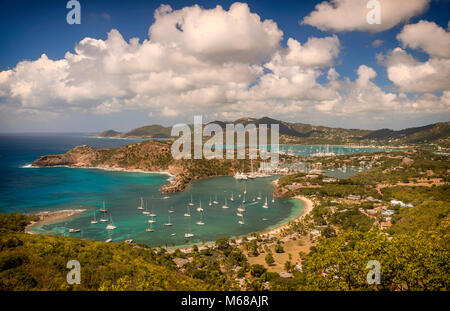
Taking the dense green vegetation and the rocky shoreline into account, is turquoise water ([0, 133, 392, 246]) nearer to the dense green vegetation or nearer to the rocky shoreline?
the rocky shoreline

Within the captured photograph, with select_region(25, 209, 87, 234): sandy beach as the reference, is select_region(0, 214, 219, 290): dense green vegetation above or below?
above

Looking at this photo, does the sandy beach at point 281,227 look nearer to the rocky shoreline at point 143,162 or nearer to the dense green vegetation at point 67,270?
the dense green vegetation at point 67,270

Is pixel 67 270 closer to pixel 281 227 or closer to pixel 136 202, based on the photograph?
pixel 281 227

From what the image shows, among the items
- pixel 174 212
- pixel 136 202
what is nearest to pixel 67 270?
pixel 174 212

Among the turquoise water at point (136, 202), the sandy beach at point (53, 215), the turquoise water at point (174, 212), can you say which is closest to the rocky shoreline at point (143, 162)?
the turquoise water at point (136, 202)

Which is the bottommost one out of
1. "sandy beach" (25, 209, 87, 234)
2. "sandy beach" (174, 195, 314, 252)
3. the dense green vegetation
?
"sandy beach" (174, 195, 314, 252)

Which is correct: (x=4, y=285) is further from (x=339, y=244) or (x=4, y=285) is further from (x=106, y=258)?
(x=339, y=244)

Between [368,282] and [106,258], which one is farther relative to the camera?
[106,258]

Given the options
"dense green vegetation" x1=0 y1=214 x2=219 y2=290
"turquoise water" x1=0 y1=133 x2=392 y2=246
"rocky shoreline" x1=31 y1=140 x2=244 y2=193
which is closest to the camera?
"dense green vegetation" x1=0 y1=214 x2=219 y2=290

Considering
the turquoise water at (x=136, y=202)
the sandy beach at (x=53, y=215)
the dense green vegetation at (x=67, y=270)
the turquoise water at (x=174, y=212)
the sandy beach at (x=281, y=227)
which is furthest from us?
the sandy beach at (x=53, y=215)

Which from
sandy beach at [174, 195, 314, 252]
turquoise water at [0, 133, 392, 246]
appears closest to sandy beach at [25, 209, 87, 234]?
turquoise water at [0, 133, 392, 246]
